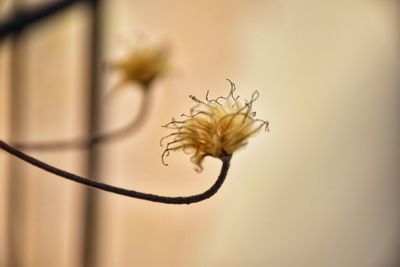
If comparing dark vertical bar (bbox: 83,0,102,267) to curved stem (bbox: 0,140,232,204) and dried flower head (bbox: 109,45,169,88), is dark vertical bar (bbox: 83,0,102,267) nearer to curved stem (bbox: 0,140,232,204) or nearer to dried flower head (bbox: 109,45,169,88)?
dried flower head (bbox: 109,45,169,88)

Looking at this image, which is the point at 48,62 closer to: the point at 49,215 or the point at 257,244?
the point at 49,215

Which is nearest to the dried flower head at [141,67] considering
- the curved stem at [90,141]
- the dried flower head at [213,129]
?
the curved stem at [90,141]

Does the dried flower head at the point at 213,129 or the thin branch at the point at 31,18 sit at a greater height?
the thin branch at the point at 31,18

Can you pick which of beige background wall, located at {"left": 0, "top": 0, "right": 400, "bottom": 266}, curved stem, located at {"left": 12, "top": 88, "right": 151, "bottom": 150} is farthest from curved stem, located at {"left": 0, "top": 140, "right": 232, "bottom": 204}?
beige background wall, located at {"left": 0, "top": 0, "right": 400, "bottom": 266}

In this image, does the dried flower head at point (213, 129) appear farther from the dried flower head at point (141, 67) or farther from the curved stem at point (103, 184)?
the dried flower head at point (141, 67)

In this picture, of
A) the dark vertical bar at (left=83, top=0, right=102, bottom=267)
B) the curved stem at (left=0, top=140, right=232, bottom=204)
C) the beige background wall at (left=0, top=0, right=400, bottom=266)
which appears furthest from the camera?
the beige background wall at (left=0, top=0, right=400, bottom=266)

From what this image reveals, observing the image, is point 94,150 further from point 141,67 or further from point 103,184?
point 103,184

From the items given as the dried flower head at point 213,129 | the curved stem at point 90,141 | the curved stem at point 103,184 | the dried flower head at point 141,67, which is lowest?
the curved stem at point 103,184
